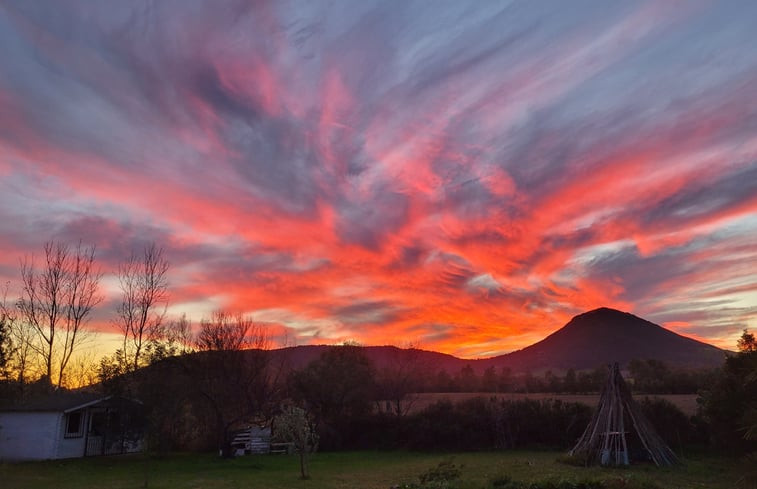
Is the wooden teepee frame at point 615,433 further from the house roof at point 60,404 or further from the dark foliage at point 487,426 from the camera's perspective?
the house roof at point 60,404

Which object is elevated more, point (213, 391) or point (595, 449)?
point (213, 391)

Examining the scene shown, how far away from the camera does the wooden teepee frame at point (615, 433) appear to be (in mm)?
23277

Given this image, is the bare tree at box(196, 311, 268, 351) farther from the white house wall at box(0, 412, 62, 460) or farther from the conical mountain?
the conical mountain

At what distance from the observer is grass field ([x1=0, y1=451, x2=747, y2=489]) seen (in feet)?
60.2

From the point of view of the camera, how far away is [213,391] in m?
35.6

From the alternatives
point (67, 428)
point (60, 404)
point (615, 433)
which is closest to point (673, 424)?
point (615, 433)

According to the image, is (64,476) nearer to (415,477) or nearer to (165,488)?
(165,488)

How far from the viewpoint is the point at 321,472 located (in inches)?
915

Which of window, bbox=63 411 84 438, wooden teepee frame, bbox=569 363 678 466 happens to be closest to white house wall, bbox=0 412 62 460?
window, bbox=63 411 84 438

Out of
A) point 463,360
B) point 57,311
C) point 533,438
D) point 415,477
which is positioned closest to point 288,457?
point 415,477

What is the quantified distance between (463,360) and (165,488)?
173 ft

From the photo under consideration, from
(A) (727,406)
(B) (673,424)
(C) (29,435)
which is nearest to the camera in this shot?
(A) (727,406)

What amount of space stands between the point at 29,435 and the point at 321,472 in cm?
1826

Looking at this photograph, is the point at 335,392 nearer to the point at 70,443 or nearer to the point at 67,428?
the point at 70,443
